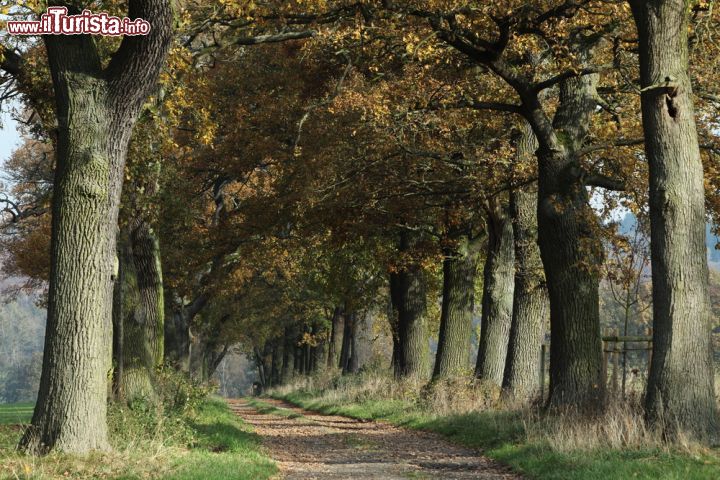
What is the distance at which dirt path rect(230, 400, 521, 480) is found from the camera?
12195 mm

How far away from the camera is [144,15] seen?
427 inches

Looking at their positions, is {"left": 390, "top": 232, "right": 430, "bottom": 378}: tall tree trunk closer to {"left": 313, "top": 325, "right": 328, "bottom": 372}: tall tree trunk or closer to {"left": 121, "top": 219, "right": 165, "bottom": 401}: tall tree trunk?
{"left": 121, "top": 219, "right": 165, "bottom": 401}: tall tree trunk

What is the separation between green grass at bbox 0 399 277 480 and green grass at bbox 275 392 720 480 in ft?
12.3

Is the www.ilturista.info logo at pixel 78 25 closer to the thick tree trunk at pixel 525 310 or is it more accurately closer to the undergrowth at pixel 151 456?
the undergrowth at pixel 151 456

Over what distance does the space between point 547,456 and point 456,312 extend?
13.1m

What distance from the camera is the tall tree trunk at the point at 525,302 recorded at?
761 inches

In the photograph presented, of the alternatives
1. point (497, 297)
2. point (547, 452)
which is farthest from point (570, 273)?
point (497, 297)

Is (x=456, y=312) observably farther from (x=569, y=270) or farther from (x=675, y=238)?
(x=675, y=238)

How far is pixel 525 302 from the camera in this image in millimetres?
19891

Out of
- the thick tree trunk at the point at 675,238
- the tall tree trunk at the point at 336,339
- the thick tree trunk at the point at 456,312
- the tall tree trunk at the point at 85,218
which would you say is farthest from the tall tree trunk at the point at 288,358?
the thick tree trunk at the point at 675,238

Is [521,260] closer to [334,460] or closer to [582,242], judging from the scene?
[582,242]

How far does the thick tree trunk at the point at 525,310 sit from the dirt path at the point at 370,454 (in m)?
2.66

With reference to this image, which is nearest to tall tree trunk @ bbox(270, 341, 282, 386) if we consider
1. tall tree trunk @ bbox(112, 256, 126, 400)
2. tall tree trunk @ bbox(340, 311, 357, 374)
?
tall tree trunk @ bbox(340, 311, 357, 374)

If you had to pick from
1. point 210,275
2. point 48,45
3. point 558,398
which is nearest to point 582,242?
point 558,398
